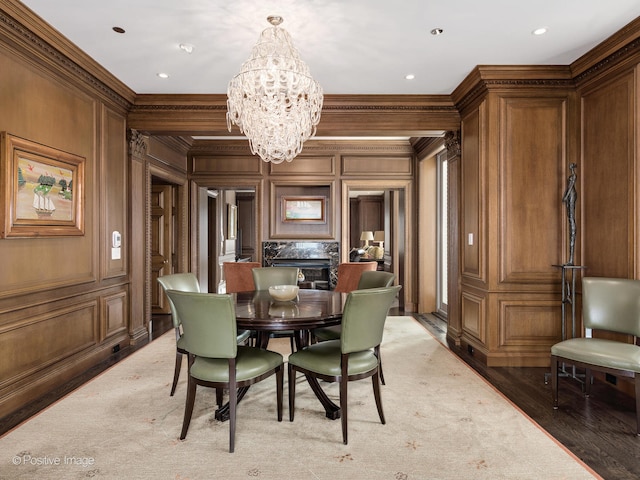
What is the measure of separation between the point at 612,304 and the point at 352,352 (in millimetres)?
2153

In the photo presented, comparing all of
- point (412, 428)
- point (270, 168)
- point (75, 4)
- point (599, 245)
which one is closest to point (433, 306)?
point (599, 245)

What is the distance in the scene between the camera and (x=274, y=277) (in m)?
4.15

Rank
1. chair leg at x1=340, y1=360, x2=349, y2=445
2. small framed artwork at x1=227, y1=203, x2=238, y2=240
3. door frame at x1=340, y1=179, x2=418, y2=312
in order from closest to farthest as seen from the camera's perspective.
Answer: chair leg at x1=340, y1=360, x2=349, y2=445 → door frame at x1=340, y1=179, x2=418, y2=312 → small framed artwork at x1=227, y1=203, x2=238, y2=240

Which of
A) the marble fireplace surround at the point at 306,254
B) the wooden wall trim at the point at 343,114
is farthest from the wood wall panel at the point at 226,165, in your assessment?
the wooden wall trim at the point at 343,114

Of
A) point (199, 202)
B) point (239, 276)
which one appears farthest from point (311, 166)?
point (239, 276)

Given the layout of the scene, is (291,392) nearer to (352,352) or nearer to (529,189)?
(352,352)

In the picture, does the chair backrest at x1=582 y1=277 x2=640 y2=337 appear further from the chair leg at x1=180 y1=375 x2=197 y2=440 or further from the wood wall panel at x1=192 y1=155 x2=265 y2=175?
the wood wall panel at x1=192 y1=155 x2=265 y2=175

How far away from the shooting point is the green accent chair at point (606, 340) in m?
2.55

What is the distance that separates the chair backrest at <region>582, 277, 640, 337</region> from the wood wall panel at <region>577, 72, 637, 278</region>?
226 mm

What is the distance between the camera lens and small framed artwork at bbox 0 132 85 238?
2.70 meters

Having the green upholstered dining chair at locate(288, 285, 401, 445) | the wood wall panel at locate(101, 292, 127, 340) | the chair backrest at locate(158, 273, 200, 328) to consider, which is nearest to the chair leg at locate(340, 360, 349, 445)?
the green upholstered dining chair at locate(288, 285, 401, 445)

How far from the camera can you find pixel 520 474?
201cm

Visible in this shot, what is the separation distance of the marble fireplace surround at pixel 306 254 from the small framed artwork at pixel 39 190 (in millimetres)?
3314

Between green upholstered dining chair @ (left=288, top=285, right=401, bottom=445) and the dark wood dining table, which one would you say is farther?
the dark wood dining table
